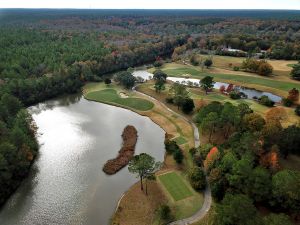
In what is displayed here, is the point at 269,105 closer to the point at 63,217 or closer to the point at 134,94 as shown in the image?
the point at 134,94

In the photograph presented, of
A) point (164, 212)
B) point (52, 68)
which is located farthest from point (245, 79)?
point (164, 212)

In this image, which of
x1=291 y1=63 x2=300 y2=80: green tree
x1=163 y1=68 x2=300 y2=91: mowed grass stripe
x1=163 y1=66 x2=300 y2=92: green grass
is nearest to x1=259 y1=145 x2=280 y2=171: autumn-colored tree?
x1=163 y1=66 x2=300 y2=92: green grass

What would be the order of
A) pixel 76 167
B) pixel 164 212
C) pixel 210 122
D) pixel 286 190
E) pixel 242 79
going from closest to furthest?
pixel 286 190, pixel 164 212, pixel 76 167, pixel 210 122, pixel 242 79

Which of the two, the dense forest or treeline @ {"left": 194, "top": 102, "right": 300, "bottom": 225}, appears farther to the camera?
the dense forest

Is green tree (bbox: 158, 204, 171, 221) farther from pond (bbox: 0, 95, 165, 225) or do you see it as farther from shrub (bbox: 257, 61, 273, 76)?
shrub (bbox: 257, 61, 273, 76)

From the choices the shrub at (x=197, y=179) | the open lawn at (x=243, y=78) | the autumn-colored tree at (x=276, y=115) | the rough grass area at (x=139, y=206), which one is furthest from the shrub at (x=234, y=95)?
the rough grass area at (x=139, y=206)

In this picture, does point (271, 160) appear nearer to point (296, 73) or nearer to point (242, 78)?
point (242, 78)
